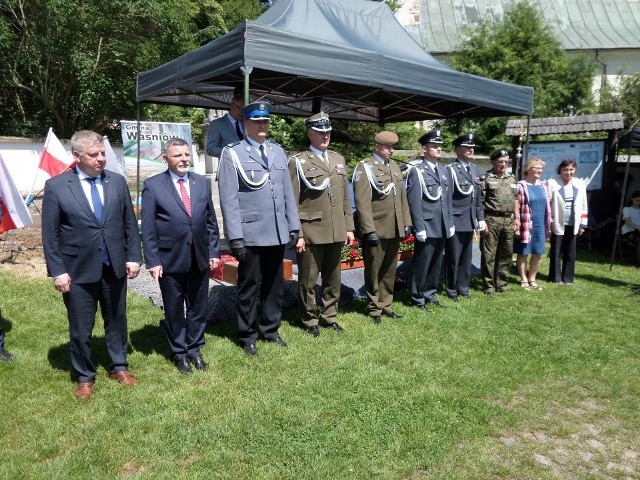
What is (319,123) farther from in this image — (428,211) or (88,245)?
(88,245)

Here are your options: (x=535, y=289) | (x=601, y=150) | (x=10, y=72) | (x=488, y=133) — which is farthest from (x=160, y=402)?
(x=488, y=133)

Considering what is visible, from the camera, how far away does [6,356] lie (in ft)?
13.8

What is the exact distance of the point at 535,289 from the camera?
700 centimetres

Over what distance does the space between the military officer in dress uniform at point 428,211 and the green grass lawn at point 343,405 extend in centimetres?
63

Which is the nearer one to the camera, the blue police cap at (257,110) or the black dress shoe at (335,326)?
the blue police cap at (257,110)

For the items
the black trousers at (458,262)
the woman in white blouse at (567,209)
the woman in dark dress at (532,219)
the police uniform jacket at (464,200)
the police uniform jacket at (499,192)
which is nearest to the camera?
the police uniform jacket at (464,200)

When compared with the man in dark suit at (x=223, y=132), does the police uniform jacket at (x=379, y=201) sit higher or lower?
lower

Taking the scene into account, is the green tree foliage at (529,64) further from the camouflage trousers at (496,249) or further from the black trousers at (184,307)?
the black trousers at (184,307)

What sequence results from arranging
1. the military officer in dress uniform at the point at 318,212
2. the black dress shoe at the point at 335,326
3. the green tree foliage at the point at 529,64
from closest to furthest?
the military officer in dress uniform at the point at 318,212
the black dress shoe at the point at 335,326
the green tree foliage at the point at 529,64

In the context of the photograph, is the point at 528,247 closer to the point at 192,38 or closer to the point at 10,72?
the point at 192,38

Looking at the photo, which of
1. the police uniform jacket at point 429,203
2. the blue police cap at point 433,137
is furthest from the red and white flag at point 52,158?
the blue police cap at point 433,137

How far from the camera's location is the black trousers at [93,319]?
142 inches

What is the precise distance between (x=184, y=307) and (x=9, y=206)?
1730 millimetres

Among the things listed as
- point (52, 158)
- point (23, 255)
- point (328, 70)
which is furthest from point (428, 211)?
point (23, 255)
